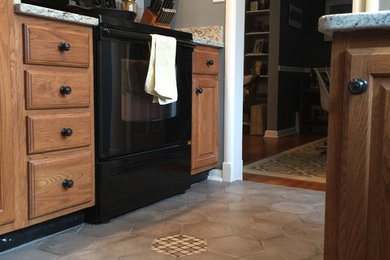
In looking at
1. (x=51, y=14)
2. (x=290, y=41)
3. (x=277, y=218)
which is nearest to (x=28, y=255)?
(x=51, y=14)

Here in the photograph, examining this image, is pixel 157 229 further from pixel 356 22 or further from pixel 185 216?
pixel 356 22

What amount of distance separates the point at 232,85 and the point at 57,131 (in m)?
1.48

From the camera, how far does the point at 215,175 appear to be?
10.0 ft

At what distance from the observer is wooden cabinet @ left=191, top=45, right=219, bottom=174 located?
2.76 m

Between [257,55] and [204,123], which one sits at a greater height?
Answer: [257,55]

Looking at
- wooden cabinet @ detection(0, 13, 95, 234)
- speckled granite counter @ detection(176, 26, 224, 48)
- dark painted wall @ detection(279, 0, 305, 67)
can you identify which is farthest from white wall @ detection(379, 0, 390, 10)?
dark painted wall @ detection(279, 0, 305, 67)

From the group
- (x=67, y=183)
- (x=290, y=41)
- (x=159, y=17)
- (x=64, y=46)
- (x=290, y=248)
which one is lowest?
(x=290, y=248)

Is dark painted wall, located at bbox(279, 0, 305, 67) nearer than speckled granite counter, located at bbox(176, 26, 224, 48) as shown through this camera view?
No

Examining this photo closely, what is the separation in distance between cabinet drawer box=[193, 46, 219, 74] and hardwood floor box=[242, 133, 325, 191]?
848 mm

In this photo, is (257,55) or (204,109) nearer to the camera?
(204,109)

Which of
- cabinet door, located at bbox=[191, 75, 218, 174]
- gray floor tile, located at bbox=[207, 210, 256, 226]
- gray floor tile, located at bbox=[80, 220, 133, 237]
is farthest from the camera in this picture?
cabinet door, located at bbox=[191, 75, 218, 174]

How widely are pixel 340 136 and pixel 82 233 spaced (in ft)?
4.54

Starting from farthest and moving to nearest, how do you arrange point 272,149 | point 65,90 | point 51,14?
point 272,149 → point 65,90 → point 51,14

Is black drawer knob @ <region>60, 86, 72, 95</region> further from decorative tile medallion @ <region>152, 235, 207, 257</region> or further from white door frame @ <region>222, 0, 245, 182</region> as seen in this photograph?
white door frame @ <region>222, 0, 245, 182</region>
